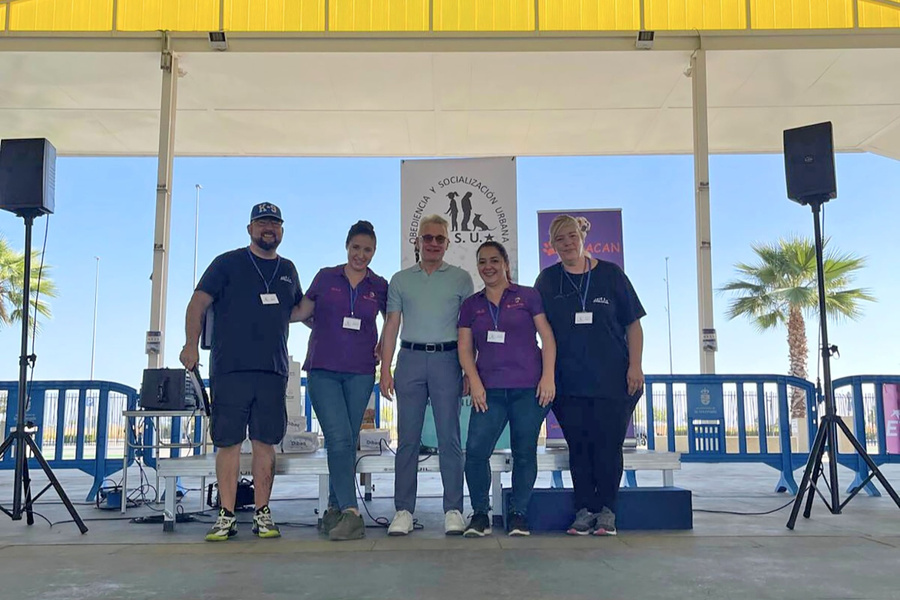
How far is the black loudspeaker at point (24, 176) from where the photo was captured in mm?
3957

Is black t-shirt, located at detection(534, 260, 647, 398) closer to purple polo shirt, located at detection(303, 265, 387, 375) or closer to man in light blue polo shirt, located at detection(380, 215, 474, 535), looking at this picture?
man in light blue polo shirt, located at detection(380, 215, 474, 535)

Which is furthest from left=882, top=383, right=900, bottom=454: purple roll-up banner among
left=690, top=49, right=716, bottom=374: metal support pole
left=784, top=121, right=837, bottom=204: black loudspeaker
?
left=784, top=121, right=837, bottom=204: black loudspeaker

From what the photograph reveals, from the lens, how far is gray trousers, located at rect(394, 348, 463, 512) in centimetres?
346

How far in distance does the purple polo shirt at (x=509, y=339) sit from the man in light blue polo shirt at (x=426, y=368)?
108 mm

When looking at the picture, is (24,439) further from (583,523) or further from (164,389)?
(583,523)

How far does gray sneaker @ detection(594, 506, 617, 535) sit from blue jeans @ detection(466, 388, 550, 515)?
0.33 metres

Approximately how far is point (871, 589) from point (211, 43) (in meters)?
5.96

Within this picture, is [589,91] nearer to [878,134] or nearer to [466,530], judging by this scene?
[878,134]

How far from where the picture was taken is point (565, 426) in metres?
3.51

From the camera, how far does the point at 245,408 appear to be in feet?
11.2

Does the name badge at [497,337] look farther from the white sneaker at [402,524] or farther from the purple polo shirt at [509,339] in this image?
the white sneaker at [402,524]

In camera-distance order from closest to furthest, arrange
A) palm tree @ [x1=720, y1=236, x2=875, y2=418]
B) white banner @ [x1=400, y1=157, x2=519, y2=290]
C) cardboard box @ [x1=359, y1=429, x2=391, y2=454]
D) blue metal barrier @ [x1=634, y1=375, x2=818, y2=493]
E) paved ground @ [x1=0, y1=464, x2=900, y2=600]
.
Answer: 1. paved ground @ [x1=0, y1=464, x2=900, y2=600]
2. cardboard box @ [x1=359, y1=429, x2=391, y2=454]
3. white banner @ [x1=400, y1=157, x2=519, y2=290]
4. blue metal barrier @ [x1=634, y1=375, x2=818, y2=493]
5. palm tree @ [x1=720, y1=236, x2=875, y2=418]

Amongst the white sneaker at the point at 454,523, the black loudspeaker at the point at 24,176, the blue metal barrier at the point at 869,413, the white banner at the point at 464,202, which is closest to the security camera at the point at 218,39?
the white banner at the point at 464,202

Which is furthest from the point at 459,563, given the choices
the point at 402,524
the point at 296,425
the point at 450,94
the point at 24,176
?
the point at 450,94
